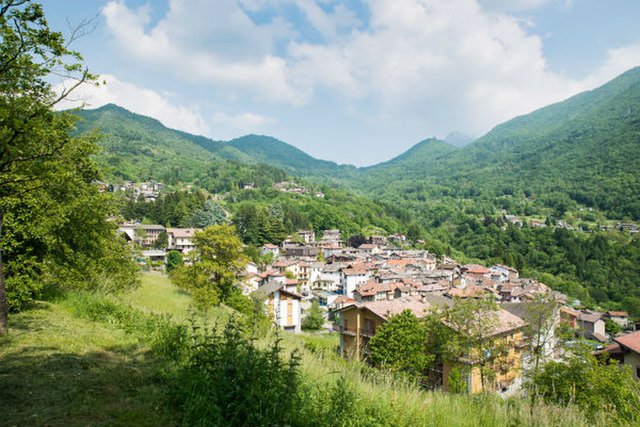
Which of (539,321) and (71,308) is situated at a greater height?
(71,308)

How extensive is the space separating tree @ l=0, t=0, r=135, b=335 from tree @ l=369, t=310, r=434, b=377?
45.9 ft

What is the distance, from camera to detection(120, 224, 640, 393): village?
68.9 ft

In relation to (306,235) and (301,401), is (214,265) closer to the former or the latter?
(301,401)

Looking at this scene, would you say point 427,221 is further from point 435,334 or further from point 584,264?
point 435,334

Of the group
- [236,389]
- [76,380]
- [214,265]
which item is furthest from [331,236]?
[236,389]

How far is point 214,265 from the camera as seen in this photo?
22609mm

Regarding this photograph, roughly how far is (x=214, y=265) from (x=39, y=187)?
58.7 ft

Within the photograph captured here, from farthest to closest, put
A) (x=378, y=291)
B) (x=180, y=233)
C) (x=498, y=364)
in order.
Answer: (x=180, y=233) → (x=378, y=291) → (x=498, y=364)

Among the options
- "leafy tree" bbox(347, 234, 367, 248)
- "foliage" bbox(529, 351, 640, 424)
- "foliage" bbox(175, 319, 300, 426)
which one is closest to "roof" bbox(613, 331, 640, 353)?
"foliage" bbox(529, 351, 640, 424)

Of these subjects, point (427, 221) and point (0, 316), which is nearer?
point (0, 316)

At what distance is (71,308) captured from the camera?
874cm

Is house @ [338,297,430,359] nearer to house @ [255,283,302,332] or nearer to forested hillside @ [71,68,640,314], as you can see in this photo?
house @ [255,283,302,332]

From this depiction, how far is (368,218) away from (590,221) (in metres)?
83.9

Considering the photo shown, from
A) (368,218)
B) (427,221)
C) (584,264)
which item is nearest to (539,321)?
(584,264)
